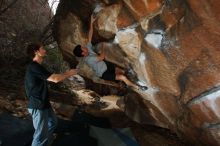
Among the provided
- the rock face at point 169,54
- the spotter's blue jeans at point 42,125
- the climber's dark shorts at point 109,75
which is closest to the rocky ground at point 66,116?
the rock face at point 169,54

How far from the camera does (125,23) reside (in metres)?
7.17

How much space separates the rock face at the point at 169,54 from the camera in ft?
18.7

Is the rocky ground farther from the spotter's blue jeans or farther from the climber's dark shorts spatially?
the climber's dark shorts

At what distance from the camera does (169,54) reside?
633 centimetres

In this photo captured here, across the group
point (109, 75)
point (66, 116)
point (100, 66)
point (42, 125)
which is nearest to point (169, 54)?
point (109, 75)

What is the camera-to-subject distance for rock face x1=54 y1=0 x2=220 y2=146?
571 cm

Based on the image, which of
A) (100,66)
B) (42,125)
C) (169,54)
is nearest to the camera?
(42,125)

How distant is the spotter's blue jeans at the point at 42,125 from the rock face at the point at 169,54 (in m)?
2.38

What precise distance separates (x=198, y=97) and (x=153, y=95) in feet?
4.31

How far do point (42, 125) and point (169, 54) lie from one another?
2607 millimetres

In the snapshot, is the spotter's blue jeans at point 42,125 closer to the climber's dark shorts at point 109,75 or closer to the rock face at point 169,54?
the climber's dark shorts at point 109,75

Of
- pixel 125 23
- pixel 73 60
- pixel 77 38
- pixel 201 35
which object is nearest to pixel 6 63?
pixel 73 60

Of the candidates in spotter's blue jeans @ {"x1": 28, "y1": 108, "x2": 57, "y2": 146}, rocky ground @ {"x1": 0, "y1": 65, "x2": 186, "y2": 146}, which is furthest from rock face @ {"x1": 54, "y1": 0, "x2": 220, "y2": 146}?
spotter's blue jeans @ {"x1": 28, "y1": 108, "x2": 57, "y2": 146}

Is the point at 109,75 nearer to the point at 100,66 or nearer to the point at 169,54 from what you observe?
the point at 100,66
